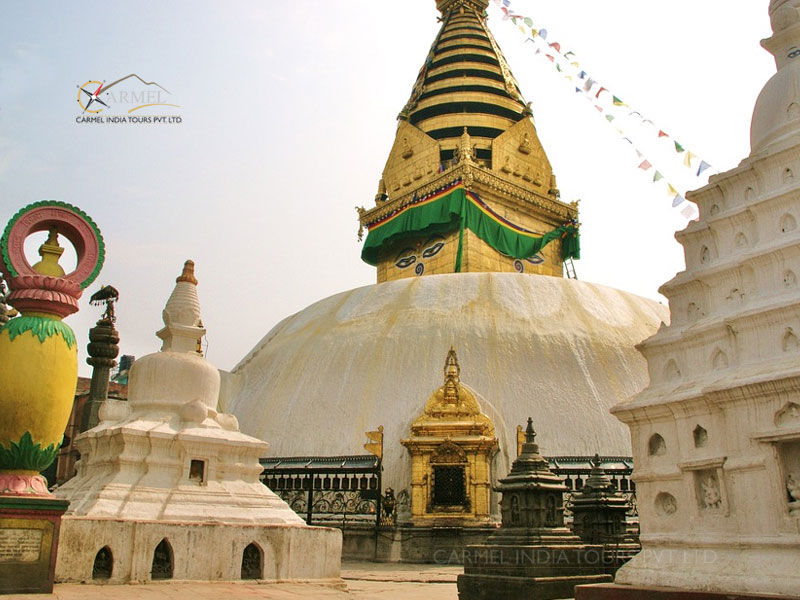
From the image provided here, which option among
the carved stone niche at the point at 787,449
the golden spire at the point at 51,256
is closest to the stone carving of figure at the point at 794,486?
the carved stone niche at the point at 787,449

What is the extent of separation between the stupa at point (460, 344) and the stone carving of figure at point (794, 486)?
32.8ft

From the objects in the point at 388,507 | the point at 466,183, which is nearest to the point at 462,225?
the point at 466,183

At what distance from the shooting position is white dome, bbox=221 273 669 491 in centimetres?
1828

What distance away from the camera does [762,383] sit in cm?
715

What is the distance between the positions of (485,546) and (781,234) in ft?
17.6

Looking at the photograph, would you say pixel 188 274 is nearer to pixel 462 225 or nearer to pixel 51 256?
pixel 51 256

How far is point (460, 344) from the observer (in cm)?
1986

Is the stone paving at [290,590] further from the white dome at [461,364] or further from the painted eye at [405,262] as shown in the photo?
the painted eye at [405,262]

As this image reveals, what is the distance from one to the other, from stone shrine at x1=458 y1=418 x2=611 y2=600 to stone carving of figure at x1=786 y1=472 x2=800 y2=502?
337 cm

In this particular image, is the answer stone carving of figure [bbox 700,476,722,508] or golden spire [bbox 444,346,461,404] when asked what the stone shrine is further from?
golden spire [bbox 444,346,461,404]

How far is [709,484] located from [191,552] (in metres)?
6.25

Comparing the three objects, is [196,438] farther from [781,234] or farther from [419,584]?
[781,234]

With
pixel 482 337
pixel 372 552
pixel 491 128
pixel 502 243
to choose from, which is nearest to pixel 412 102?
pixel 491 128

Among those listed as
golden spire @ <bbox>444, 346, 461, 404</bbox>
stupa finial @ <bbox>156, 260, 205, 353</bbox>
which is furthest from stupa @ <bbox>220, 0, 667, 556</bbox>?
stupa finial @ <bbox>156, 260, 205, 353</bbox>
